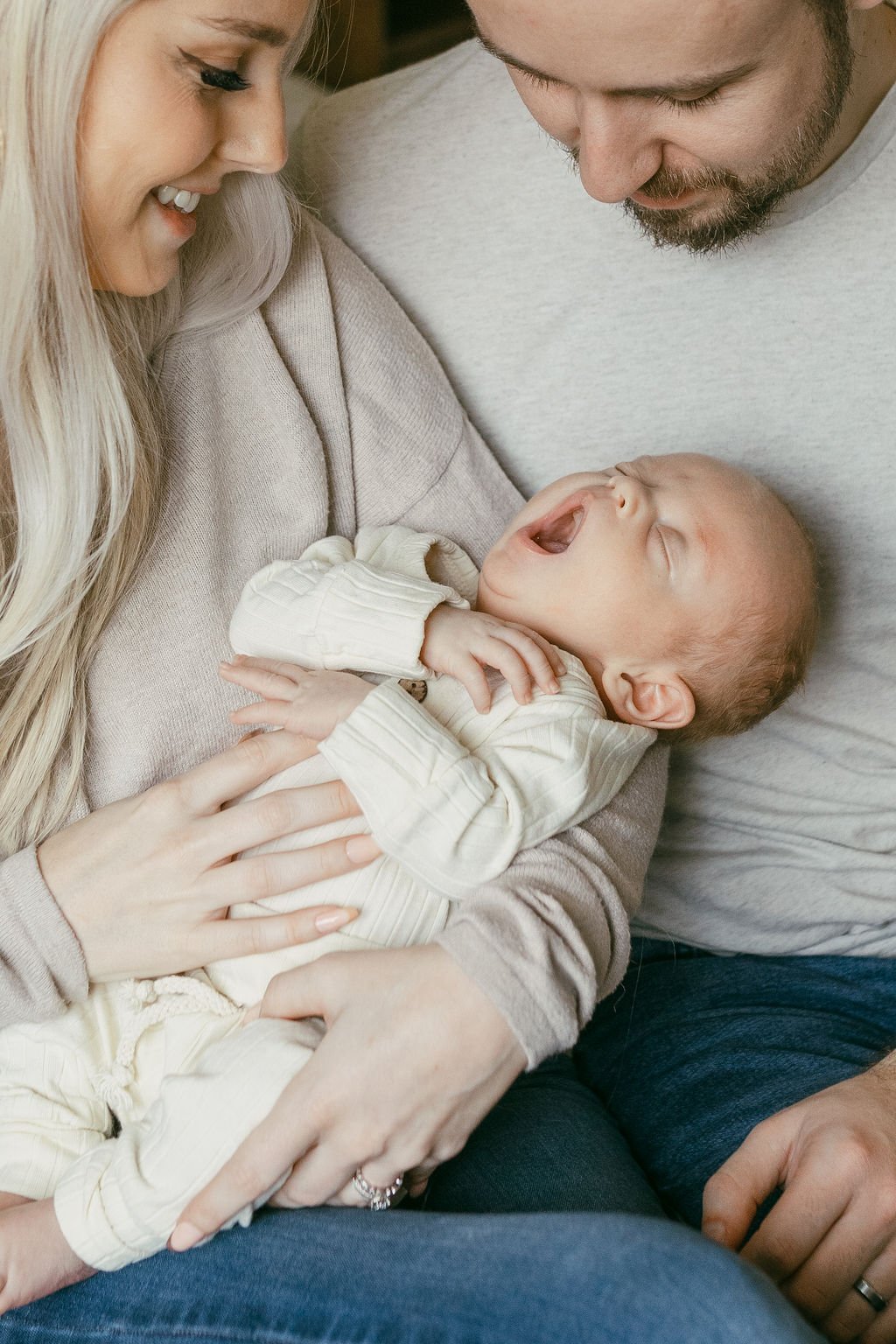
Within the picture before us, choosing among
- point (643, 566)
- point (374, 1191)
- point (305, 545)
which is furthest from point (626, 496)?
point (374, 1191)

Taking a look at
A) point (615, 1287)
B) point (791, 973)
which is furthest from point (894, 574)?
point (615, 1287)

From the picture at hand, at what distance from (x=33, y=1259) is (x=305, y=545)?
0.92 meters

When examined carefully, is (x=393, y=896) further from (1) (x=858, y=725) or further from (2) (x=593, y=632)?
(1) (x=858, y=725)

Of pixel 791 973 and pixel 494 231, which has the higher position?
pixel 494 231

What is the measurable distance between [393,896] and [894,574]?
86cm

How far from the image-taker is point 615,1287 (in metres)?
1.06

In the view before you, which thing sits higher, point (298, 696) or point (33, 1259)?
point (298, 696)

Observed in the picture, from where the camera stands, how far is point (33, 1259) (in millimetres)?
1224

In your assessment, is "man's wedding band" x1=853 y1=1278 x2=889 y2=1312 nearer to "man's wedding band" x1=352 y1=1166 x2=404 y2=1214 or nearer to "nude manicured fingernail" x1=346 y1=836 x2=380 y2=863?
"man's wedding band" x1=352 y1=1166 x2=404 y2=1214

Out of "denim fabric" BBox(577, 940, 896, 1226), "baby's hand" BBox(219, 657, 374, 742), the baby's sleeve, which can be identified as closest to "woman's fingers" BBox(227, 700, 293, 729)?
"baby's hand" BBox(219, 657, 374, 742)

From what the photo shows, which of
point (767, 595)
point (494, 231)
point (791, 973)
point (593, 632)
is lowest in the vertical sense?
point (791, 973)

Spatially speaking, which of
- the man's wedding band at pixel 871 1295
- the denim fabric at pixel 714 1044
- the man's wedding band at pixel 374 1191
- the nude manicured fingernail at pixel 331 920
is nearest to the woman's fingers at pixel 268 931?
the nude manicured fingernail at pixel 331 920

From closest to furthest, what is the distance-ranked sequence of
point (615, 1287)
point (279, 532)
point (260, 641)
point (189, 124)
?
1. point (615, 1287)
2. point (189, 124)
3. point (260, 641)
4. point (279, 532)

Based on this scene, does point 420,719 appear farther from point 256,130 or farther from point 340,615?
point 256,130
